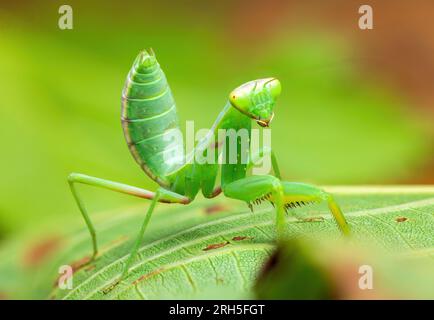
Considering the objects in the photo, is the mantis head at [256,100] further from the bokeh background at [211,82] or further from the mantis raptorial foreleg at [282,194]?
the bokeh background at [211,82]

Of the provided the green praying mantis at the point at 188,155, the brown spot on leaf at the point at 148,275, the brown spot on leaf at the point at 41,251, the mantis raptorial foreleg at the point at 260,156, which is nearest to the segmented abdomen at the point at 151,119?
the green praying mantis at the point at 188,155

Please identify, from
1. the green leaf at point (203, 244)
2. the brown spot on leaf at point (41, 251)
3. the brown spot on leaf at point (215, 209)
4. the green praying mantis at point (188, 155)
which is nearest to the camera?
the green leaf at point (203, 244)

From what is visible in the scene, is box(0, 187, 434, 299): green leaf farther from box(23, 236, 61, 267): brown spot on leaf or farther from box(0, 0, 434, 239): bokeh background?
box(0, 0, 434, 239): bokeh background

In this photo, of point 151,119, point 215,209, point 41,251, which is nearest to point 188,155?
point 151,119

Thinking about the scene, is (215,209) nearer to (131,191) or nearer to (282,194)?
(131,191)

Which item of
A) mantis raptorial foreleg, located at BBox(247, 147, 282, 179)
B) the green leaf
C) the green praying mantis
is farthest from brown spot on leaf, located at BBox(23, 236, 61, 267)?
mantis raptorial foreleg, located at BBox(247, 147, 282, 179)
